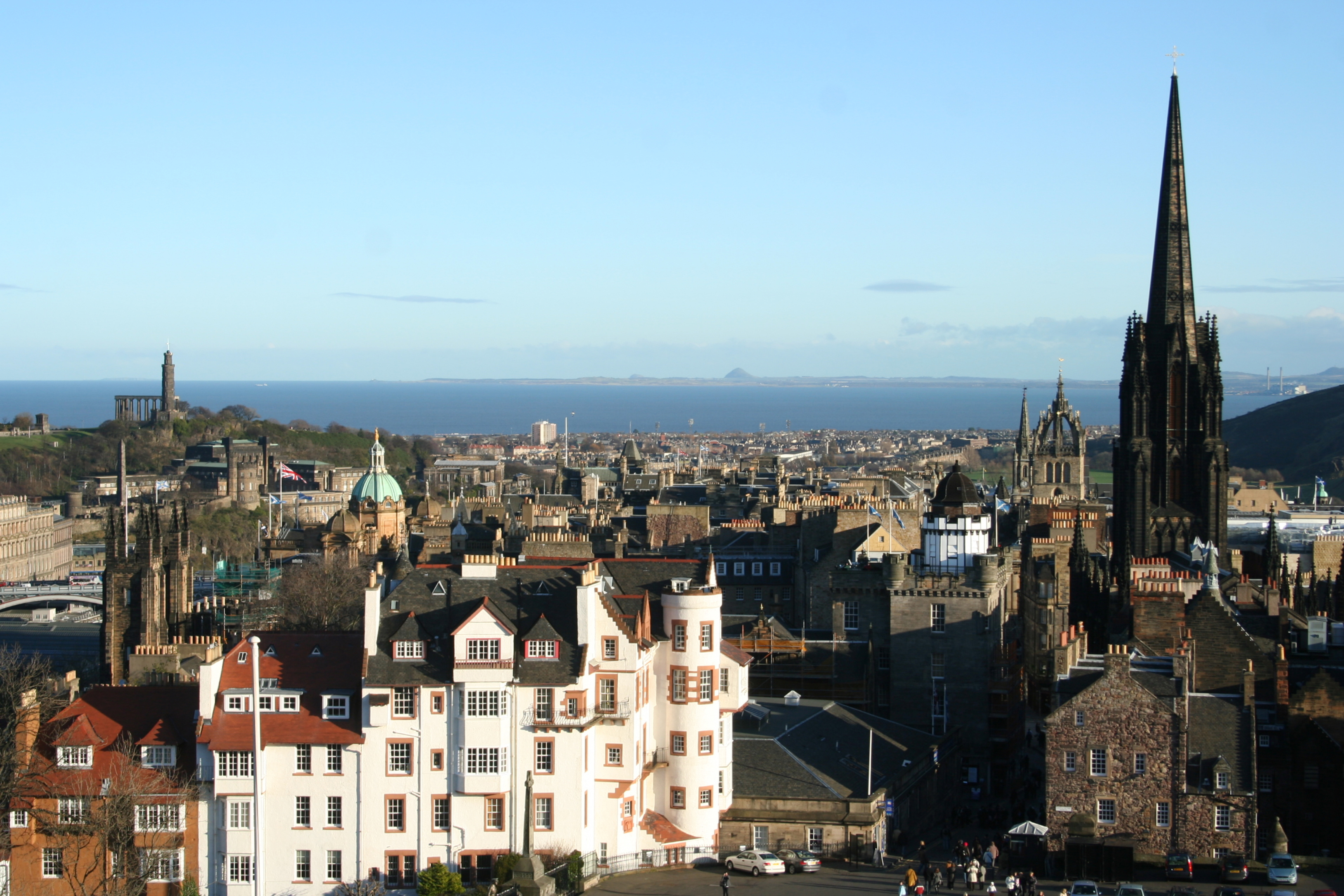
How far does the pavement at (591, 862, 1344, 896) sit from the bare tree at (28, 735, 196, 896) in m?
11.6

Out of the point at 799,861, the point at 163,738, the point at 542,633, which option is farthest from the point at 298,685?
the point at 799,861

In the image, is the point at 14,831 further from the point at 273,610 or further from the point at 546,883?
the point at 273,610

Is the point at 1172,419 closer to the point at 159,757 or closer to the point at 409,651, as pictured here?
the point at 409,651

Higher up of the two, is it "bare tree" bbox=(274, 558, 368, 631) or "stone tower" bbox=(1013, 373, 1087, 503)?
"stone tower" bbox=(1013, 373, 1087, 503)

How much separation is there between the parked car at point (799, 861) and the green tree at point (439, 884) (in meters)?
9.39

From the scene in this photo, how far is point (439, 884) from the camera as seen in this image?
4716 cm

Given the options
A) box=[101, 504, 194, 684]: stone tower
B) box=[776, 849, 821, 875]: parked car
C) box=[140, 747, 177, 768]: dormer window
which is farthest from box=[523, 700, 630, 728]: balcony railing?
box=[101, 504, 194, 684]: stone tower

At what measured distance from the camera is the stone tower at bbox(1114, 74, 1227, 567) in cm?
9750

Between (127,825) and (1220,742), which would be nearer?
(127,825)

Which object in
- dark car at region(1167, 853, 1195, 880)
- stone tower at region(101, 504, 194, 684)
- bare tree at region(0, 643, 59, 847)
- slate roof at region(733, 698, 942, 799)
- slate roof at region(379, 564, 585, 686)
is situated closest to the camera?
bare tree at region(0, 643, 59, 847)

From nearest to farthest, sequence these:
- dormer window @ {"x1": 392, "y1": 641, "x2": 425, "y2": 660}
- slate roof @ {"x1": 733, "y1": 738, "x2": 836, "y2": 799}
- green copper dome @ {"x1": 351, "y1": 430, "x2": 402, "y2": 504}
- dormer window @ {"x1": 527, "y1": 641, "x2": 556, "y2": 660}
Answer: dormer window @ {"x1": 392, "y1": 641, "x2": 425, "y2": 660}
dormer window @ {"x1": 527, "y1": 641, "x2": 556, "y2": 660}
slate roof @ {"x1": 733, "y1": 738, "x2": 836, "y2": 799}
green copper dome @ {"x1": 351, "y1": 430, "x2": 402, "y2": 504}

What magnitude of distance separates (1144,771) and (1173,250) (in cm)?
5793

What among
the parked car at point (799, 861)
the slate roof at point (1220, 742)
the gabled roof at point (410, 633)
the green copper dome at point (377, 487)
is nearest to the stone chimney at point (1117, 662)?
the slate roof at point (1220, 742)

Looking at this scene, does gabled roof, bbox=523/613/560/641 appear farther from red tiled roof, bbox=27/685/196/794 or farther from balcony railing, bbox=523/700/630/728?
red tiled roof, bbox=27/685/196/794
